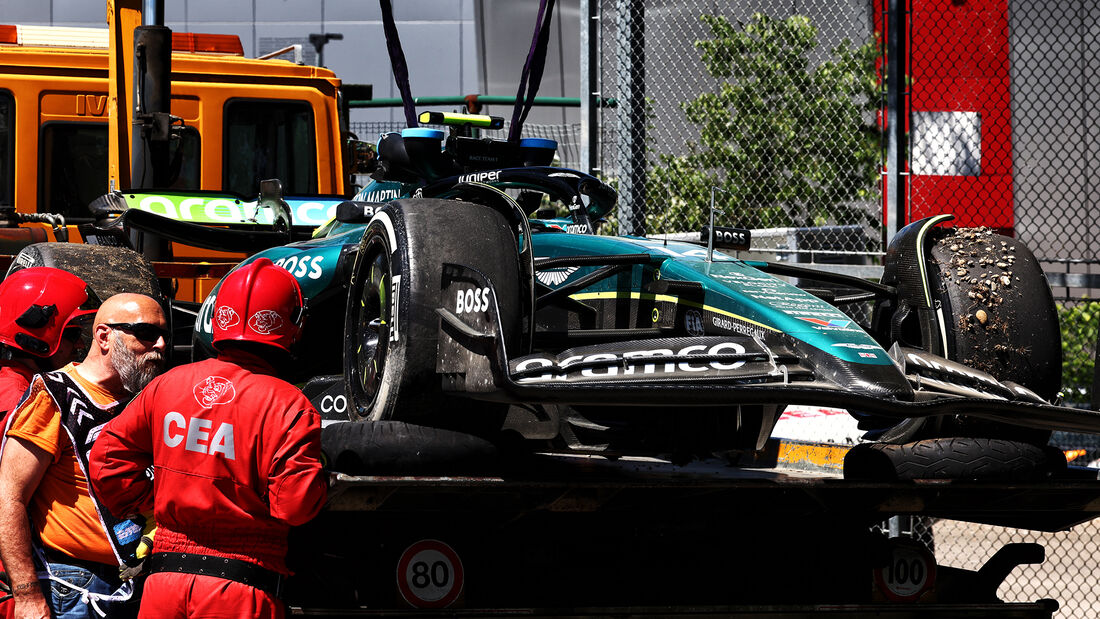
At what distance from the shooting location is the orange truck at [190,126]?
8672 mm

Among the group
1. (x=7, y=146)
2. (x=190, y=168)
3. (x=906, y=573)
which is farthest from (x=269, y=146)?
(x=906, y=573)

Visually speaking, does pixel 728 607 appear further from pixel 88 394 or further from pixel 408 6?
pixel 408 6

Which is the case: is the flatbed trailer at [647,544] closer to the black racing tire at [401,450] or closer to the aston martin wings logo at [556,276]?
the black racing tire at [401,450]

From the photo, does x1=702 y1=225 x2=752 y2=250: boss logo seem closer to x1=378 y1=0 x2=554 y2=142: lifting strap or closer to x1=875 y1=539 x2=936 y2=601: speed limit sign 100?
x1=875 y1=539 x2=936 y2=601: speed limit sign 100

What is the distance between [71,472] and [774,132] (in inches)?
258

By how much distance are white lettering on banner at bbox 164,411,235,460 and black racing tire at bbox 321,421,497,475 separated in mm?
511

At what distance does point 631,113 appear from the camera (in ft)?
26.2

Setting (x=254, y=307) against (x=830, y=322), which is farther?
(x=830, y=322)

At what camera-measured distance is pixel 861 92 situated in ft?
32.4

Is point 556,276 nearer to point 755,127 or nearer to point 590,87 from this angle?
point 590,87

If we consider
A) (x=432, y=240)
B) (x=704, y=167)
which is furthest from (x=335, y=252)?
(x=704, y=167)

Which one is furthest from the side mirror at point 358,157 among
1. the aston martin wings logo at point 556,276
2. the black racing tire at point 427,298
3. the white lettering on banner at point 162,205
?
the black racing tire at point 427,298

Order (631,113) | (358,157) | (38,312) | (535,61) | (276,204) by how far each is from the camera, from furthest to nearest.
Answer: (358,157)
(631,113)
(276,204)
(535,61)
(38,312)

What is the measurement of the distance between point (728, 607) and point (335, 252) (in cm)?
217
